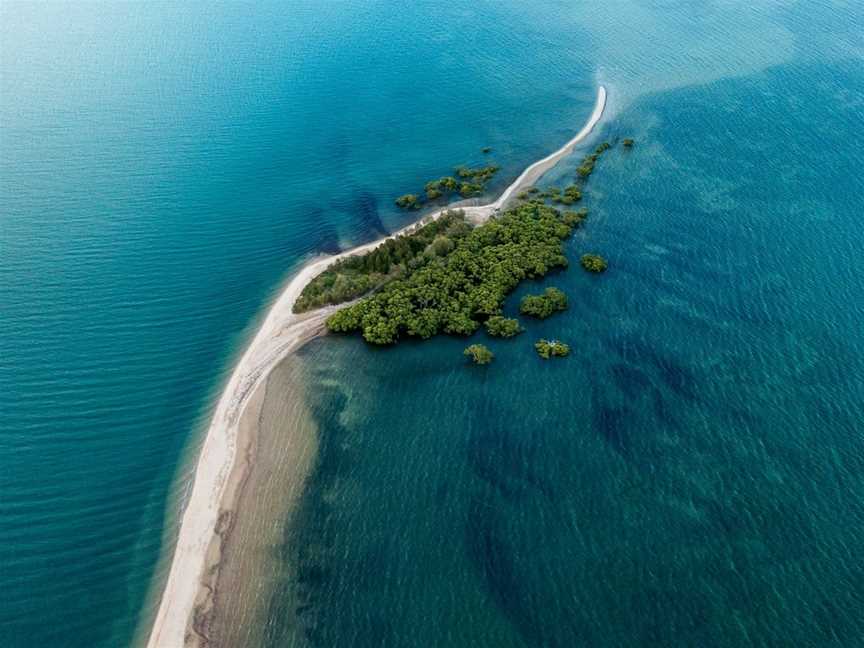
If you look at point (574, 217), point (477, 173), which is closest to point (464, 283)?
point (574, 217)

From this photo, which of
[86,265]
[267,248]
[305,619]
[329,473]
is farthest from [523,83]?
[305,619]

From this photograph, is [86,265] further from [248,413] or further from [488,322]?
[488,322]

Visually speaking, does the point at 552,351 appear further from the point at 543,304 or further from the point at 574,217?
the point at 574,217

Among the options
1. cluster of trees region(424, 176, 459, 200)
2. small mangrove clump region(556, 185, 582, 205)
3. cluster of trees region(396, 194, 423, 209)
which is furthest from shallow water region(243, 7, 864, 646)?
cluster of trees region(396, 194, 423, 209)

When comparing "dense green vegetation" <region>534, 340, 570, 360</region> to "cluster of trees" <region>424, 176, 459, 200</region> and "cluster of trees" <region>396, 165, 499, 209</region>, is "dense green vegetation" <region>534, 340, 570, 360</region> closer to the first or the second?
"cluster of trees" <region>396, 165, 499, 209</region>

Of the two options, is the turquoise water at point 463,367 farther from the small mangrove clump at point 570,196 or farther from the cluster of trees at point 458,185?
the cluster of trees at point 458,185
